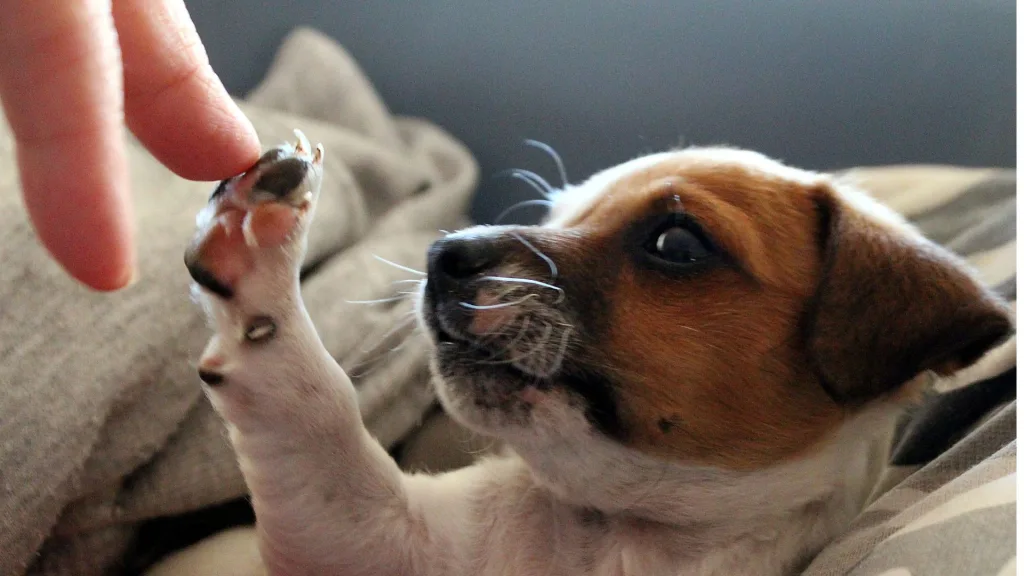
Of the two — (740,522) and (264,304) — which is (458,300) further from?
(740,522)

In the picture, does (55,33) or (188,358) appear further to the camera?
(188,358)

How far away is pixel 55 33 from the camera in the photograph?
1.80 feet

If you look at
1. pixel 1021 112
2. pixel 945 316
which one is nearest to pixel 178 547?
pixel 945 316

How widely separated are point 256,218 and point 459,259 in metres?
0.25

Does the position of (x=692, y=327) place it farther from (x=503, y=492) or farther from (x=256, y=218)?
(x=256, y=218)

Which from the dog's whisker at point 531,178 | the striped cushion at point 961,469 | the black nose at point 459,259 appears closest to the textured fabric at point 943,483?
the striped cushion at point 961,469

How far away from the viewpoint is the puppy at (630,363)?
3.30ft

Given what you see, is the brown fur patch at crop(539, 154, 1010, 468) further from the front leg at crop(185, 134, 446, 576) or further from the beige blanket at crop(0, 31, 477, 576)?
the beige blanket at crop(0, 31, 477, 576)

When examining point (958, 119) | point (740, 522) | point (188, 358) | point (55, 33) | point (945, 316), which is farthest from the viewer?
point (958, 119)

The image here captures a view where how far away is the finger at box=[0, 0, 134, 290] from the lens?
55cm

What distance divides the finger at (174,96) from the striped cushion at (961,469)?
848 mm

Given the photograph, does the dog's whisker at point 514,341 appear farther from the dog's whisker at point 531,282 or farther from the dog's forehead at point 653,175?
the dog's forehead at point 653,175

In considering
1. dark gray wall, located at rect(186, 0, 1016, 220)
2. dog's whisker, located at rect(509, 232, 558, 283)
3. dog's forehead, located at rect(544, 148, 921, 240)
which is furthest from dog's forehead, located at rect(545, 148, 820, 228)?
dark gray wall, located at rect(186, 0, 1016, 220)

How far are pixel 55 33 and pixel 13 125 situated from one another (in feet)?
0.28
